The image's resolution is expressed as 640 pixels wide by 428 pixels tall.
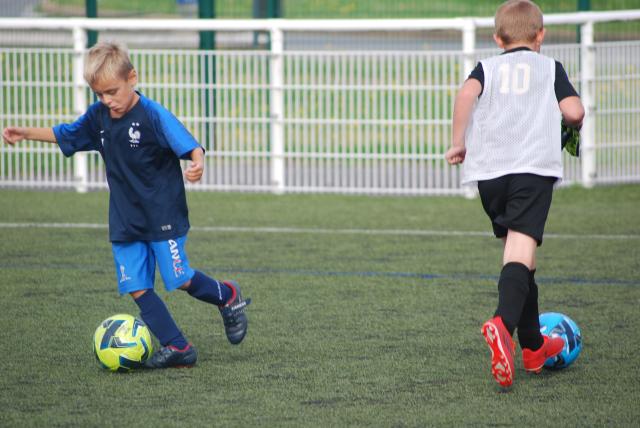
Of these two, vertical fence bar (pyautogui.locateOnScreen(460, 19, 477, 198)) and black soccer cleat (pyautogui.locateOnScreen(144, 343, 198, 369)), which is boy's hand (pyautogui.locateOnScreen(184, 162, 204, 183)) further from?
vertical fence bar (pyautogui.locateOnScreen(460, 19, 477, 198))

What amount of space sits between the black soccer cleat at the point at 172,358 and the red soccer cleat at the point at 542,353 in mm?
1464

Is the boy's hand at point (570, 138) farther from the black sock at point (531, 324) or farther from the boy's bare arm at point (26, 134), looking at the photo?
the boy's bare arm at point (26, 134)

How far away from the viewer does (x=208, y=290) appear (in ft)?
18.1

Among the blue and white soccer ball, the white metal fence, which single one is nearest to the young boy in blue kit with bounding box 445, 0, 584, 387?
the blue and white soccer ball

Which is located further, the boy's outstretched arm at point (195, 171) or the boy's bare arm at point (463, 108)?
the boy's outstretched arm at point (195, 171)

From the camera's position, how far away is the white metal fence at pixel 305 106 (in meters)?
11.2

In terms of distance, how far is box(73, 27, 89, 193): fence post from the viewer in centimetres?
1132

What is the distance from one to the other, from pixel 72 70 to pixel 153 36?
2.15 metres

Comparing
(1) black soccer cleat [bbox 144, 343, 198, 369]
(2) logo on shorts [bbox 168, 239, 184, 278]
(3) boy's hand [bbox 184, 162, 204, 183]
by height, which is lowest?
(1) black soccer cleat [bbox 144, 343, 198, 369]

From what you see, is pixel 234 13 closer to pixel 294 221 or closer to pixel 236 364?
pixel 294 221

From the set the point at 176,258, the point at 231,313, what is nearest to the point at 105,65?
the point at 176,258

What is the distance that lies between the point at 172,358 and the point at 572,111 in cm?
203

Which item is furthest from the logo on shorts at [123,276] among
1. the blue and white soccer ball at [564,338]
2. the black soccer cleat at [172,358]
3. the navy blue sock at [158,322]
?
the blue and white soccer ball at [564,338]

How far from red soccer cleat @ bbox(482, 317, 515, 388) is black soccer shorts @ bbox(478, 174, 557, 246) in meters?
0.46
